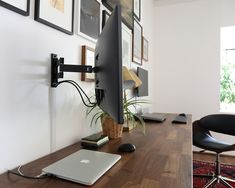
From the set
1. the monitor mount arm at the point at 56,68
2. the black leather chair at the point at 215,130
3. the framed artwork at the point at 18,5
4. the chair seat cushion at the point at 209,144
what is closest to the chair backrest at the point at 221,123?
the black leather chair at the point at 215,130

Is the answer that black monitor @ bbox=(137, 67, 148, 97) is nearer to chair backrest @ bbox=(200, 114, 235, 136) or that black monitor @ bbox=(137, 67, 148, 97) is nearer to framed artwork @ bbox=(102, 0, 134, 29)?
framed artwork @ bbox=(102, 0, 134, 29)

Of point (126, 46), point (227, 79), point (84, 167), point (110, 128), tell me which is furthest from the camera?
point (227, 79)

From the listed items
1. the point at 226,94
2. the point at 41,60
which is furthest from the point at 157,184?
the point at 226,94

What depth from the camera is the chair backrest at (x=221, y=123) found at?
87.2 inches

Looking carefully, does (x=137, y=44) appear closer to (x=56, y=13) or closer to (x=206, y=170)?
(x=56, y=13)

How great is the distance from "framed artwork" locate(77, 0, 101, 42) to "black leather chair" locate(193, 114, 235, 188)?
5.17ft

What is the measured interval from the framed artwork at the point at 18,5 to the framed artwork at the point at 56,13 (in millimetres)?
55

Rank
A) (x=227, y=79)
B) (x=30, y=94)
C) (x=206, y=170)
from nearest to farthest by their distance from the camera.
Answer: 1. (x=30, y=94)
2. (x=206, y=170)
3. (x=227, y=79)

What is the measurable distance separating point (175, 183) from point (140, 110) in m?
1.65

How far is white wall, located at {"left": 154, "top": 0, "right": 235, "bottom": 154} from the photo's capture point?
318 cm

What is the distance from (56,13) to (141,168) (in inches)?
32.1

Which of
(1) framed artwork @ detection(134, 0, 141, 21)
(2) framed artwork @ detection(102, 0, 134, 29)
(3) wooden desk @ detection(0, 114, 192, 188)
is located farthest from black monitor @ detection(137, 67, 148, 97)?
(3) wooden desk @ detection(0, 114, 192, 188)

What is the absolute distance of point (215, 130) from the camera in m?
2.31

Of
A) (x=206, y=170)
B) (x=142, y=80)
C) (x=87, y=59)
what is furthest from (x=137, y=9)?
(x=206, y=170)
